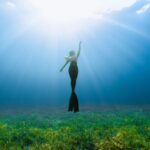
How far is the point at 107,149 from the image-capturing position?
409 inches

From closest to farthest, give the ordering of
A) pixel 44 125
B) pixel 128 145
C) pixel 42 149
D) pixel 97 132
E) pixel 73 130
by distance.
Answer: pixel 42 149, pixel 128 145, pixel 97 132, pixel 73 130, pixel 44 125

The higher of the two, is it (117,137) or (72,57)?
(72,57)

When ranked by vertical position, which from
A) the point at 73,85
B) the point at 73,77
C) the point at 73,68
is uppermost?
the point at 73,68

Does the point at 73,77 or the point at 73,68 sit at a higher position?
the point at 73,68

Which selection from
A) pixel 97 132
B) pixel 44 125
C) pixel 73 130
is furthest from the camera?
pixel 44 125

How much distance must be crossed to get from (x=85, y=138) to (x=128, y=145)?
155 centimetres

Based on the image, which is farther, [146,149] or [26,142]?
[26,142]

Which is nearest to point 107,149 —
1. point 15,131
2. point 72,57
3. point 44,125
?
point 72,57

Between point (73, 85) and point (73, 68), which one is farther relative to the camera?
point (73, 68)

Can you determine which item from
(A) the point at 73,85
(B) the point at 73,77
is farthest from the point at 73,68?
(A) the point at 73,85

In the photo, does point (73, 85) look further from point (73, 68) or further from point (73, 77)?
point (73, 68)

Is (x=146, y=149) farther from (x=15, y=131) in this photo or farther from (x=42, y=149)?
(x=15, y=131)

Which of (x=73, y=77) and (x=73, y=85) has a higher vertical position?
(x=73, y=77)

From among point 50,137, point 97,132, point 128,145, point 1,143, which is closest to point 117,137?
point 128,145
